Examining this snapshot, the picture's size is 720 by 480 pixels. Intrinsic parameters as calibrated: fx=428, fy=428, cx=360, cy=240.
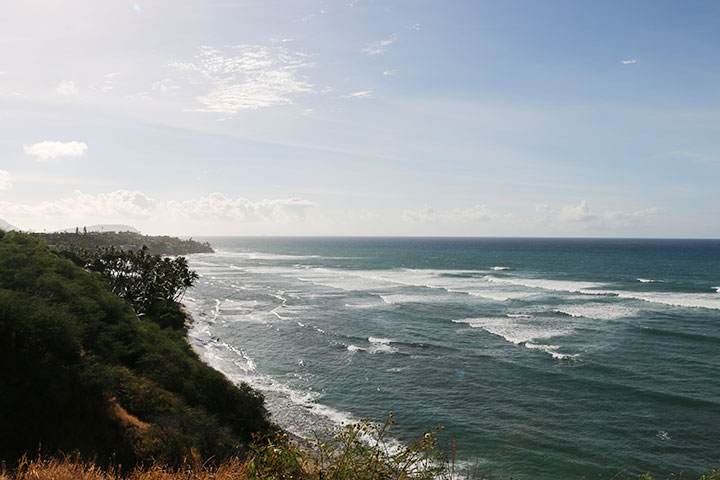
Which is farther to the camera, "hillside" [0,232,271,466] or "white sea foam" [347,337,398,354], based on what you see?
"white sea foam" [347,337,398,354]

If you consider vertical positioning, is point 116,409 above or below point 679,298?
below

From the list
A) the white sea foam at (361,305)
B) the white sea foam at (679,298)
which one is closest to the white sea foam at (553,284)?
the white sea foam at (679,298)

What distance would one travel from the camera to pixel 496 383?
38.0 metres

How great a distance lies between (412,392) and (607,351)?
23.7 m

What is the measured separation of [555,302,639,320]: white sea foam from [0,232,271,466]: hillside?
50952mm

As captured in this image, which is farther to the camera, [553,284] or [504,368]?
[553,284]

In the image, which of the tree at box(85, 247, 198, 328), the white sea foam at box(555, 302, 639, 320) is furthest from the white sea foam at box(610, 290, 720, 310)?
the tree at box(85, 247, 198, 328)

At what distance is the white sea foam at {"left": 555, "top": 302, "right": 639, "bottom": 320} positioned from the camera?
61.4 metres

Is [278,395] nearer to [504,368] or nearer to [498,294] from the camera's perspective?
[504,368]

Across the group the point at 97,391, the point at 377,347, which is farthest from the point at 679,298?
the point at 97,391

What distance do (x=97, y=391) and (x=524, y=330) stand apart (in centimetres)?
4714

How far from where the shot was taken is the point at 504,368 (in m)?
41.4

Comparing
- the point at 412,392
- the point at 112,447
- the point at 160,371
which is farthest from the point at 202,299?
the point at 112,447

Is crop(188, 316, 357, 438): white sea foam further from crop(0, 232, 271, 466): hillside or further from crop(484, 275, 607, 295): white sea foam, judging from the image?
crop(484, 275, 607, 295): white sea foam
